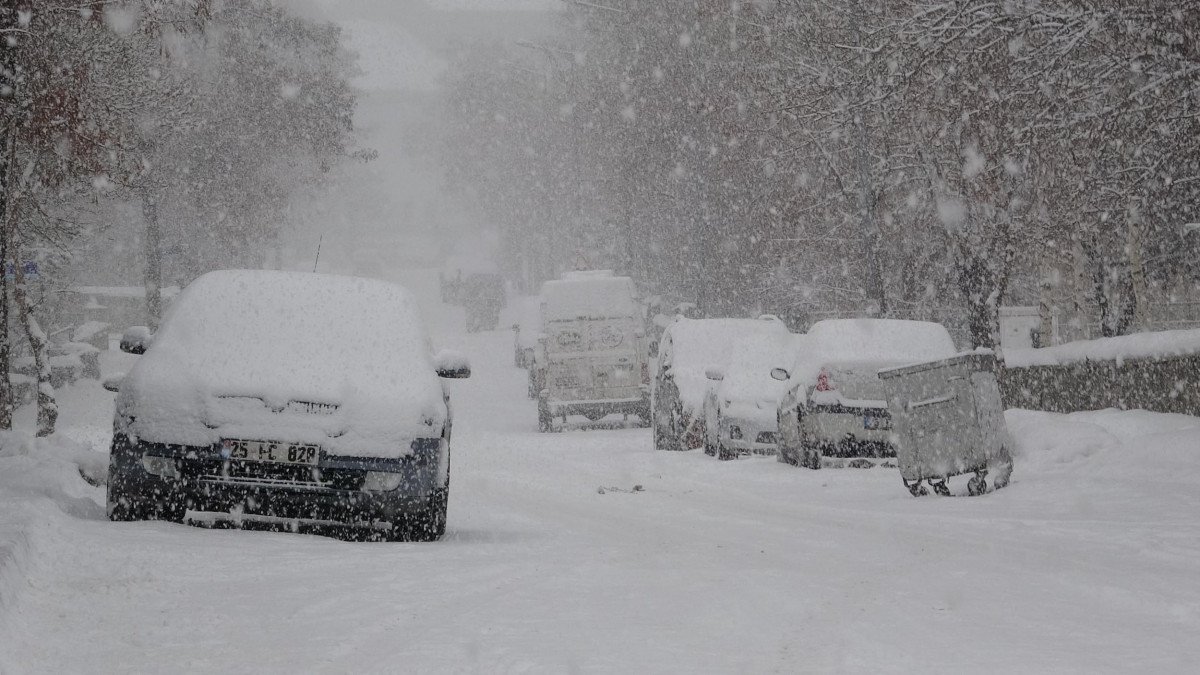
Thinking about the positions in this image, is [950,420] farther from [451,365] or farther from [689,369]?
[689,369]

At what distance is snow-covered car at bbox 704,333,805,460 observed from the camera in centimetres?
1775

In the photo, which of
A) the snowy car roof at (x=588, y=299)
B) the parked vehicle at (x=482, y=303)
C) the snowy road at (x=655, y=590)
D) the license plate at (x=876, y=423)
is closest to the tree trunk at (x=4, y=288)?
the snowy road at (x=655, y=590)

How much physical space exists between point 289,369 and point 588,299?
56.2ft

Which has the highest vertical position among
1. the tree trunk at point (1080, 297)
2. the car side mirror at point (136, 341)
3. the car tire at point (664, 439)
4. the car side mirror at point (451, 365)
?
the tree trunk at point (1080, 297)

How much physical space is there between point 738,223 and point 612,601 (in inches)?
1185

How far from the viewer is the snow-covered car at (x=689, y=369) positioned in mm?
20172

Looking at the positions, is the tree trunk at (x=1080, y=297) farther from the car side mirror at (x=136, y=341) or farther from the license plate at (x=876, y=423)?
the car side mirror at (x=136, y=341)

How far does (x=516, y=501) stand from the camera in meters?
12.4

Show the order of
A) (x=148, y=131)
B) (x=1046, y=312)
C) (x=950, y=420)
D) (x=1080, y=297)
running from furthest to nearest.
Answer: (x=1080, y=297) → (x=1046, y=312) → (x=148, y=131) → (x=950, y=420)

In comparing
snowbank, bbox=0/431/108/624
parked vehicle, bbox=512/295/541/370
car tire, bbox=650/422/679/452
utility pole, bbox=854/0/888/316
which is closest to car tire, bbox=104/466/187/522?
snowbank, bbox=0/431/108/624

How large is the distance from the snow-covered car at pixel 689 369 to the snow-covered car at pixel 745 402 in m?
0.65

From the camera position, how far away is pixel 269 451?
8.27m

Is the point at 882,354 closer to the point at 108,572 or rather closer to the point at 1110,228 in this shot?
the point at 1110,228

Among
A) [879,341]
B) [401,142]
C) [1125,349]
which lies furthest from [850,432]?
[401,142]
